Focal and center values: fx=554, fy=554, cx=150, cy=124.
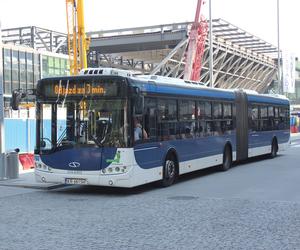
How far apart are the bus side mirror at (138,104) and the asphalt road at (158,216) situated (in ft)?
6.40

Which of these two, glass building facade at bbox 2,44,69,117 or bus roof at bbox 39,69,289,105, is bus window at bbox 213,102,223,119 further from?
glass building facade at bbox 2,44,69,117

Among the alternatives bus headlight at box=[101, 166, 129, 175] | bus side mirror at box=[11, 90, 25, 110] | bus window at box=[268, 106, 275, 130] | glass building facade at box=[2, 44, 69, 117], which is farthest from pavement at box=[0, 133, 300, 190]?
glass building facade at box=[2, 44, 69, 117]

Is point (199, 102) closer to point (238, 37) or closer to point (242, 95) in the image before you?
point (242, 95)

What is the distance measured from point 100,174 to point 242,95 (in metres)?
9.57

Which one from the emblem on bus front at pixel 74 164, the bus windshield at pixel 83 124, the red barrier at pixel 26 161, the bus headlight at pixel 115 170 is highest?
the bus windshield at pixel 83 124

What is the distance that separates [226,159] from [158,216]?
30.2 ft

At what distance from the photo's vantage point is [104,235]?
26.8 ft

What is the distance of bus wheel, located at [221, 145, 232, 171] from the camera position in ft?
60.5

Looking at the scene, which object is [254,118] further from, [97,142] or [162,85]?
[97,142]

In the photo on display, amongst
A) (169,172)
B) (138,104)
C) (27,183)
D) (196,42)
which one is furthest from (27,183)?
(196,42)

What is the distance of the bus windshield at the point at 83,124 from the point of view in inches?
492

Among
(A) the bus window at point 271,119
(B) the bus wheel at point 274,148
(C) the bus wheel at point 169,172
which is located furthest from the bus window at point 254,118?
(C) the bus wheel at point 169,172

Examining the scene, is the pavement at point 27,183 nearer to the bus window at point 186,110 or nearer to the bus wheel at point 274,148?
the bus window at point 186,110

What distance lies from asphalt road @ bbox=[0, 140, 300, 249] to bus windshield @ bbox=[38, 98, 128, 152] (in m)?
1.26
